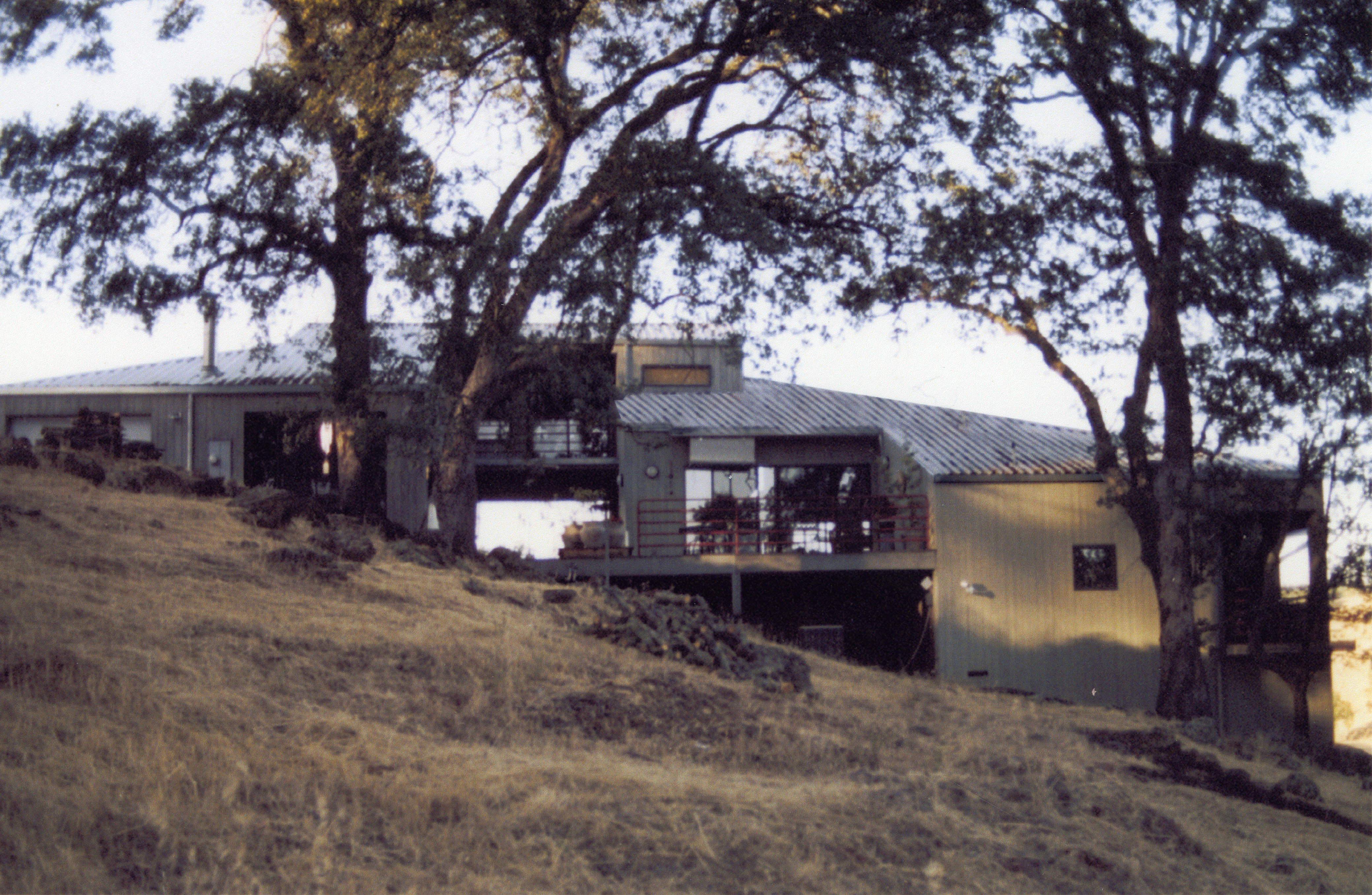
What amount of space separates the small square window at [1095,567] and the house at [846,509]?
41mm

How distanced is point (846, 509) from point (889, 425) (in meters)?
2.72

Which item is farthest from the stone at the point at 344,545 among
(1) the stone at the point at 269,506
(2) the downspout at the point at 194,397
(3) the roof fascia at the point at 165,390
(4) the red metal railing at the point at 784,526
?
(3) the roof fascia at the point at 165,390

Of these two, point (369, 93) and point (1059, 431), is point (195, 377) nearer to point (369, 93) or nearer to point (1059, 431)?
point (369, 93)

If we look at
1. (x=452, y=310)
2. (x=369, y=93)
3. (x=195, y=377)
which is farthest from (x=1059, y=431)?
(x=195, y=377)

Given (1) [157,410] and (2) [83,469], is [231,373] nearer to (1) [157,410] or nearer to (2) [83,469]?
(1) [157,410]

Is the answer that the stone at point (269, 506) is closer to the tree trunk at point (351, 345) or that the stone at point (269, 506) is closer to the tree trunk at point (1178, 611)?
the tree trunk at point (351, 345)

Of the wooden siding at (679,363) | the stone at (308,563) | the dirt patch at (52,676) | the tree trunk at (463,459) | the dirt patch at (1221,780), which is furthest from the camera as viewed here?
the wooden siding at (679,363)

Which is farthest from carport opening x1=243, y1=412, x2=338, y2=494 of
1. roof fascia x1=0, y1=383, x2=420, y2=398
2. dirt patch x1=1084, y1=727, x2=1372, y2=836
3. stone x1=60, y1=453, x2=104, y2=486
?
dirt patch x1=1084, y1=727, x2=1372, y2=836

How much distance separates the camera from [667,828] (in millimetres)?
7699

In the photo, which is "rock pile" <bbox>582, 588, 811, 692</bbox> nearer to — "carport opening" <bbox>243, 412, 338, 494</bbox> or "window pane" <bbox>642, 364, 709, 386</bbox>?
"carport opening" <bbox>243, 412, 338, 494</bbox>

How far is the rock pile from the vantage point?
45.4ft

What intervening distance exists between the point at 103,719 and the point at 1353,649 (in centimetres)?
2350

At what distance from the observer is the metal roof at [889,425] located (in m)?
24.7

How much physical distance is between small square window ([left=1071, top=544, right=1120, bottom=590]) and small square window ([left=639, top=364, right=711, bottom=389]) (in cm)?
916
